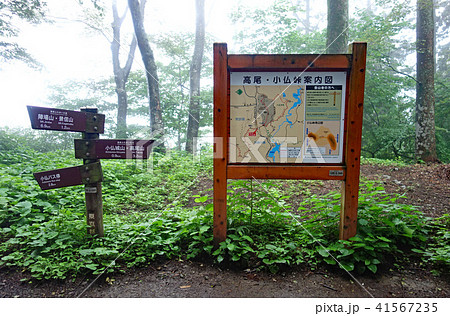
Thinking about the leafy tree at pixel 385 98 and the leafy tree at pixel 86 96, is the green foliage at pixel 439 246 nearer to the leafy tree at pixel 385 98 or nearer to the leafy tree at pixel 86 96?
the leafy tree at pixel 385 98

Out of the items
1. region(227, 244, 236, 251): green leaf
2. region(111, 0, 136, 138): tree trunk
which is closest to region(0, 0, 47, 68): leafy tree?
region(111, 0, 136, 138): tree trunk

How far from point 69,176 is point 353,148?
3.45 metres

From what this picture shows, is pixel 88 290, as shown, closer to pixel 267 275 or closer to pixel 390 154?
pixel 267 275

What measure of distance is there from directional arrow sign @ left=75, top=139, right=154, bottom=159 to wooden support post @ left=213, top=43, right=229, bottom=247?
1.03 metres

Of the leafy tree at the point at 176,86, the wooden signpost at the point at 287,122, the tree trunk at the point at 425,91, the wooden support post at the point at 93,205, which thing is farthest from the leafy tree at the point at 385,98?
the wooden support post at the point at 93,205

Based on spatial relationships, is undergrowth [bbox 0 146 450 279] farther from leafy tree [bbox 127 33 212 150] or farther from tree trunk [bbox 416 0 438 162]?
leafy tree [bbox 127 33 212 150]

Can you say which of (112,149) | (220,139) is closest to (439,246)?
(220,139)

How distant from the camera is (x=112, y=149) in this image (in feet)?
11.2

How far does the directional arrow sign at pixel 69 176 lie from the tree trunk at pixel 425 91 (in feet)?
33.1

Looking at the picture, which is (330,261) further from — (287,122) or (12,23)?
(12,23)

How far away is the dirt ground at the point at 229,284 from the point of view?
8.17ft

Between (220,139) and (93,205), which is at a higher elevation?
(220,139)

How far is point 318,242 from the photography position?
3.15m

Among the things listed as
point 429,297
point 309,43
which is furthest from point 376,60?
point 429,297
